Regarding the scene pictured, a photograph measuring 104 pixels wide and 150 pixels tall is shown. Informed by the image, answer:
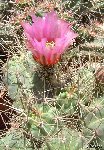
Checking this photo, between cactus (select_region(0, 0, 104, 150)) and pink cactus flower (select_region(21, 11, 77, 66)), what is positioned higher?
pink cactus flower (select_region(21, 11, 77, 66))

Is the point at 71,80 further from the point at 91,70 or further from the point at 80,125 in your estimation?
the point at 80,125

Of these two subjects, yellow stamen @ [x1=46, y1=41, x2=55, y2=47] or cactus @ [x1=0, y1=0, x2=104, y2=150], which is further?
yellow stamen @ [x1=46, y1=41, x2=55, y2=47]

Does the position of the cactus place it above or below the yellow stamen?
below

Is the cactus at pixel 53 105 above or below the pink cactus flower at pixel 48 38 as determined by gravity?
below

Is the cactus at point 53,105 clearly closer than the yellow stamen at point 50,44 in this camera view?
Yes

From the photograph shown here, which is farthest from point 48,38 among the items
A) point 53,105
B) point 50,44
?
point 53,105

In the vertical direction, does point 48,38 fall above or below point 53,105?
above

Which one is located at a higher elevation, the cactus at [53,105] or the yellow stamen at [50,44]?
the yellow stamen at [50,44]

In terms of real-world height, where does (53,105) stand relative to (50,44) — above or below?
below

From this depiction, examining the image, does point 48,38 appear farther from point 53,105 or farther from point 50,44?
point 53,105
